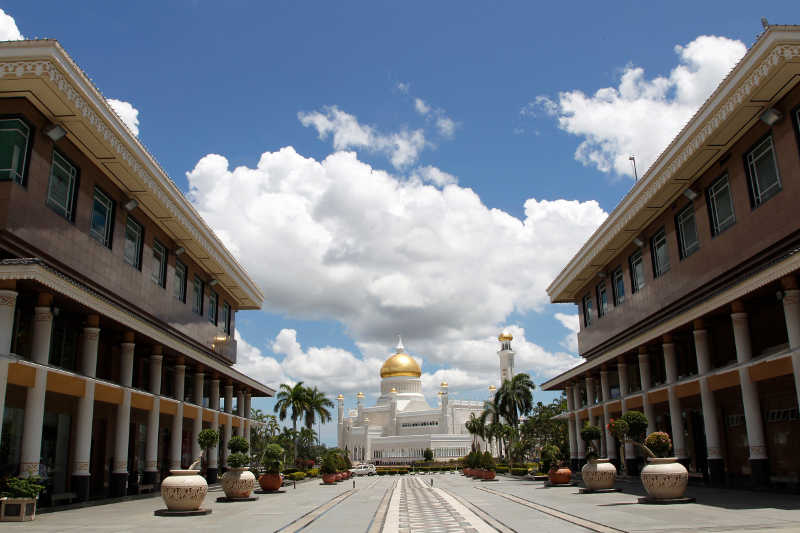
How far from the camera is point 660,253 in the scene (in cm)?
3181

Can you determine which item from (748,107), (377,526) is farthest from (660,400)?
(377,526)

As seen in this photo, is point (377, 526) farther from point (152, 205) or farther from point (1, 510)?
point (152, 205)

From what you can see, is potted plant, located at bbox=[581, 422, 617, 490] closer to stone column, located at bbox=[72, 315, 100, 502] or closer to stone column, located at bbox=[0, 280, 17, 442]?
stone column, located at bbox=[72, 315, 100, 502]

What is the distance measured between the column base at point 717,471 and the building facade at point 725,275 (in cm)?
5

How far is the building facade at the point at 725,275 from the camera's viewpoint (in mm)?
20172

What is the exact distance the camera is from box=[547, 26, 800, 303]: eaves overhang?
744 inches

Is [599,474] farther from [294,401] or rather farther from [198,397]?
[294,401]

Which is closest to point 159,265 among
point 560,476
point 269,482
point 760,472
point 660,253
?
point 269,482

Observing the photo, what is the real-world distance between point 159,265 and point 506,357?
69823 mm

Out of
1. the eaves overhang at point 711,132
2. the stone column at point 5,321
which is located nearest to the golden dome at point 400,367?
the eaves overhang at point 711,132

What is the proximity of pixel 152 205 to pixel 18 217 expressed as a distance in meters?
9.50

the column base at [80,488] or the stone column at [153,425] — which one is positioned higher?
the stone column at [153,425]

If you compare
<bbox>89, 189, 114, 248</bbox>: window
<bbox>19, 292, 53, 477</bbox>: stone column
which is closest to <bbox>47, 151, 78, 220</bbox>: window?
<bbox>89, 189, 114, 248</bbox>: window

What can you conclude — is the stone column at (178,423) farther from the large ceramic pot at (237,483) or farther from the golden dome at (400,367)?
the golden dome at (400,367)
